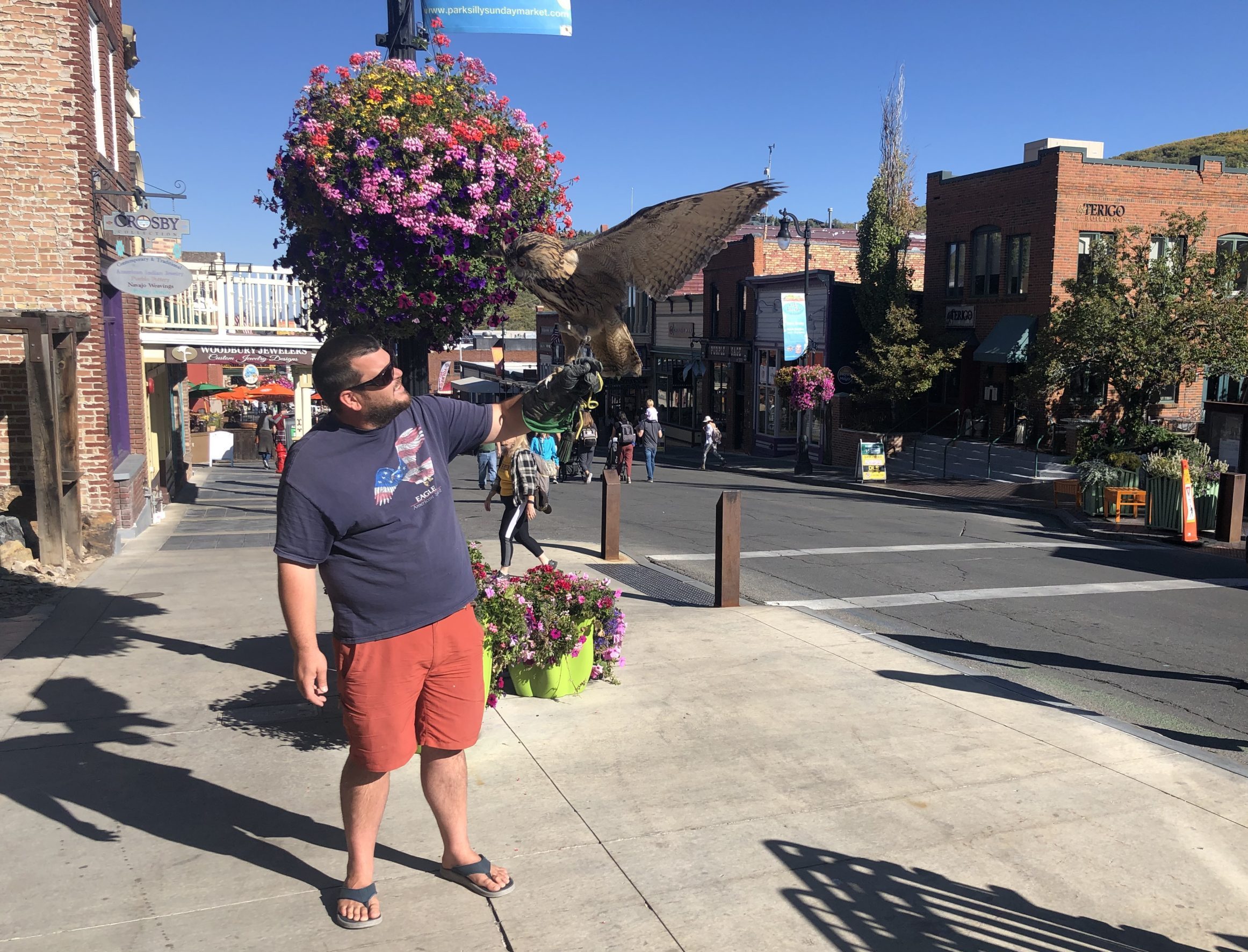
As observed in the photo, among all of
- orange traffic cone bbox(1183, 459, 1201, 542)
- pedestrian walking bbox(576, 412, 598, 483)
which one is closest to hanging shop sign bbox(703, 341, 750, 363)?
pedestrian walking bbox(576, 412, 598, 483)

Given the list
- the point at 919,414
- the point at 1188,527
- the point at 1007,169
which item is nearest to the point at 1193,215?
the point at 1007,169

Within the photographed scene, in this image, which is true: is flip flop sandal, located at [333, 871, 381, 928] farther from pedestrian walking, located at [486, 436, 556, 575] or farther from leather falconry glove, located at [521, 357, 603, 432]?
pedestrian walking, located at [486, 436, 556, 575]

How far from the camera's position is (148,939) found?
312 cm

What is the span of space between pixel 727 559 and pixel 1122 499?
11287 millimetres

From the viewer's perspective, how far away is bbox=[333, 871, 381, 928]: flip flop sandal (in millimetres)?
3199

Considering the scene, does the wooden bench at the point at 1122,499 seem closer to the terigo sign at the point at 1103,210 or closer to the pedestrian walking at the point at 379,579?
the terigo sign at the point at 1103,210

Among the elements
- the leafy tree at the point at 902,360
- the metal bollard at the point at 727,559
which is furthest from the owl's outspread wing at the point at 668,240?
the leafy tree at the point at 902,360

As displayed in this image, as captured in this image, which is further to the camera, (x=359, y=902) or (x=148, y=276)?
(x=148, y=276)

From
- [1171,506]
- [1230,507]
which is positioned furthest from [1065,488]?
[1230,507]

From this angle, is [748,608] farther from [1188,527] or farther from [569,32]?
[1188,527]

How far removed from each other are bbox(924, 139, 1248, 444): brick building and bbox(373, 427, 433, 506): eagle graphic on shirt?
70.5 ft

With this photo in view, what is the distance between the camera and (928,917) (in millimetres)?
3324

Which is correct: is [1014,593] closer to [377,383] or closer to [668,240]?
[668,240]

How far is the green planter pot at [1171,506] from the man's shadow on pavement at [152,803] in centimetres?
1487
